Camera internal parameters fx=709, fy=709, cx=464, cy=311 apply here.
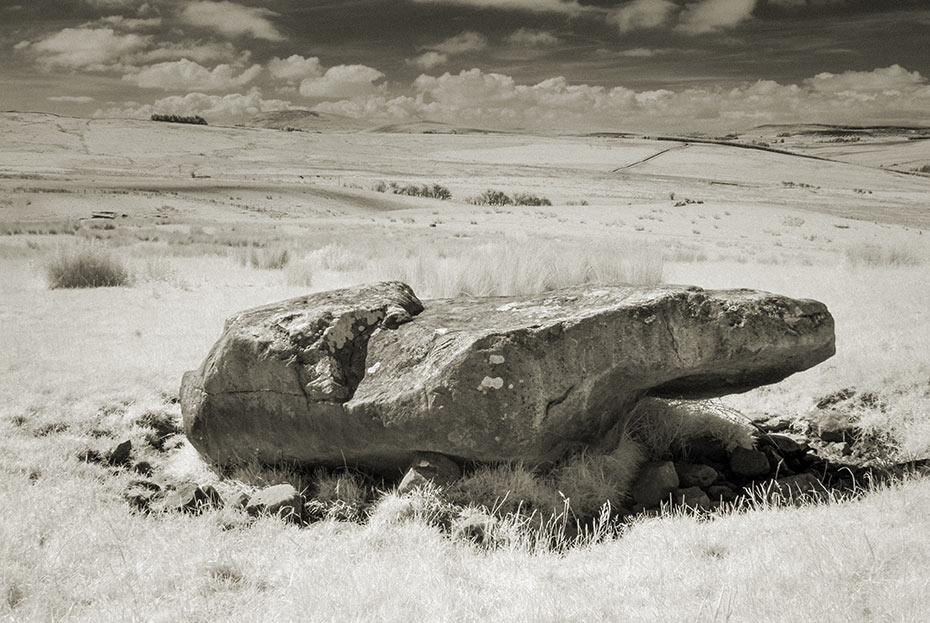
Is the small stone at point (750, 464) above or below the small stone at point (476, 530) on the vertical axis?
below

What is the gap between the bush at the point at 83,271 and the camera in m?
13.8

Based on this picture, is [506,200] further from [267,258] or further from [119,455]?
[119,455]

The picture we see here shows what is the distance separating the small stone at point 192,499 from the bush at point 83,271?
9.87m

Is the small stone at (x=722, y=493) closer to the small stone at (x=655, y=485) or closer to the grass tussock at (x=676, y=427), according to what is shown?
the small stone at (x=655, y=485)

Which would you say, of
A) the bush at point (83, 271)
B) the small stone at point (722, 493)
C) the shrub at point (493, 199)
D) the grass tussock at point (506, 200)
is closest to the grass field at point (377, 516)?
the small stone at point (722, 493)

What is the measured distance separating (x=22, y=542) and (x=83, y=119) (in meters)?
147

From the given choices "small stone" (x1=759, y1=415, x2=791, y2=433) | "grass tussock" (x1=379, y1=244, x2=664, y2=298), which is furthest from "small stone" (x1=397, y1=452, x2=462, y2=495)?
"grass tussock" (x1=379, y1=244, x2=664, y2=298)

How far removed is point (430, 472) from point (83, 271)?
1133 centimetres

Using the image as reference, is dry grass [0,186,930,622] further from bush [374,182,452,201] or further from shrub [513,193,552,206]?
bush [374,182,452,201]

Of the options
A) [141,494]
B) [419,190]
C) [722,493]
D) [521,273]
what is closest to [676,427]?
[722,493]

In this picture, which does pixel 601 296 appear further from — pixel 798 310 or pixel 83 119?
pixel 83 119

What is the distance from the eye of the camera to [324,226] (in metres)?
29.9

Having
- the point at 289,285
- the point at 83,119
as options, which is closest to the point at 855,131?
the point at 83,119

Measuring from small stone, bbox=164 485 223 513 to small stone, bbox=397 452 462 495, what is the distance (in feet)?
4.88
